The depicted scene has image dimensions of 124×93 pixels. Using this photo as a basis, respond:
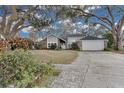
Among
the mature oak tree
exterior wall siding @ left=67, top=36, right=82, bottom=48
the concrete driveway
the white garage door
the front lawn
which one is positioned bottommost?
the concrete driveway

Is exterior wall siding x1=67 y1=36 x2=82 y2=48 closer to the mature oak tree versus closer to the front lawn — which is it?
the front lawn

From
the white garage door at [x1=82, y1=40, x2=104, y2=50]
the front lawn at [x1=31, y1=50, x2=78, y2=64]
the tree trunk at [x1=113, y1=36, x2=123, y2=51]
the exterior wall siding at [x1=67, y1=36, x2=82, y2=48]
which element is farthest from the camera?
the tree trunk at [x1=113, y1=36, x2=123, y2=51]

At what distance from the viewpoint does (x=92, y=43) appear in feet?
18.6

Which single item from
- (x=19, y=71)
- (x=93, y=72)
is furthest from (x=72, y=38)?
(x=19, y=71)

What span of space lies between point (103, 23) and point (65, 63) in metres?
1.39

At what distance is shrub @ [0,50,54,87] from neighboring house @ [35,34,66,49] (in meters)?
1.22

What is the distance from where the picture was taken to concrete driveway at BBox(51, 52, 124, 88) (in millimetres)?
4438

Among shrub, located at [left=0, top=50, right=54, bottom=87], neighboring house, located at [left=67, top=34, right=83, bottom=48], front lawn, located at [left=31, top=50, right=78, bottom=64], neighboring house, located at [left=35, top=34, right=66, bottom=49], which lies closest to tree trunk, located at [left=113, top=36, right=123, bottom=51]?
neighboring house, located at [left=67, top=34, right=83, bottom=48]

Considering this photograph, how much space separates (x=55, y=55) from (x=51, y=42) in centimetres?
33

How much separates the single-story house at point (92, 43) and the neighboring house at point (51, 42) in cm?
36

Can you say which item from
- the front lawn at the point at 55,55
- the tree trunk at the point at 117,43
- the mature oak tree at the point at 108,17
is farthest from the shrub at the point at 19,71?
the tree trunk at the point at 117,43

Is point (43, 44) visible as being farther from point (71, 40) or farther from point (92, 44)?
point (92, 44)

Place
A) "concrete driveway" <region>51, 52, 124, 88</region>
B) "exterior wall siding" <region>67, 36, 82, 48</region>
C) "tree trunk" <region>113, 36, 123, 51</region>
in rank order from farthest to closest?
1. "tree trunk" <region>113, 36, 123, 51</region>
2. "exterior wall siding" <region>67, 36, 82, 48</region>
3. "concrete driveway" <region>51, 52, 124, 88</region>
